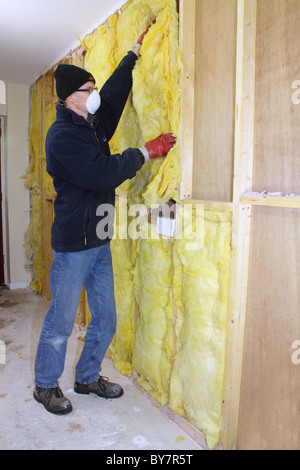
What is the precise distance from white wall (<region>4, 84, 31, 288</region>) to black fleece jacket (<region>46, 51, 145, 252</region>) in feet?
8.06

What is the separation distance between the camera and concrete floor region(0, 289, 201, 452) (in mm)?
1655

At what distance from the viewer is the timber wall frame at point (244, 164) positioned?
1361 millimetres

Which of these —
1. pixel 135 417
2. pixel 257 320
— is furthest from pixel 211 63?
pixel 135 417

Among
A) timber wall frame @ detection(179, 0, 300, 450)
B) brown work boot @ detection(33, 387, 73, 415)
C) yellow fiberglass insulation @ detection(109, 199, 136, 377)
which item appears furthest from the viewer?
yellow fiberglass insulation @ detection(109, 199, 136, 377)

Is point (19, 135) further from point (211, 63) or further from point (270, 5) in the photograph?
point (270, 5)

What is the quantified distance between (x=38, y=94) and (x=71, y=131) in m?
2.42

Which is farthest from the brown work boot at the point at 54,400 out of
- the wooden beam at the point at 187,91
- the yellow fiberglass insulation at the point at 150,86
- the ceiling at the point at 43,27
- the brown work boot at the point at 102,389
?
the ceiling at the point at 43,27

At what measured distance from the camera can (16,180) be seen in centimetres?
415

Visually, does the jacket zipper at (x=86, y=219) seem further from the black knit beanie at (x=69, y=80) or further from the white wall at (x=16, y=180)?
the white wall at (x=16, y=180)

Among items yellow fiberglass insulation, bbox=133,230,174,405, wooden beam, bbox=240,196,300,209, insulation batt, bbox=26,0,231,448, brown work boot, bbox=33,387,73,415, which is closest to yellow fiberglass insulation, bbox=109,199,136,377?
insulation batt, bbox=26,0,231,448

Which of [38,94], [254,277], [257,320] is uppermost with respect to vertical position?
[38,94]

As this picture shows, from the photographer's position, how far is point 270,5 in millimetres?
1372

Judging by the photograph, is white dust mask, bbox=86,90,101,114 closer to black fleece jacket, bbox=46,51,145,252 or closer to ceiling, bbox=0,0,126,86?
black fleece jacket, bbox=46,51,145,252

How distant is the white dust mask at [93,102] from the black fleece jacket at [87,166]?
0.07m
